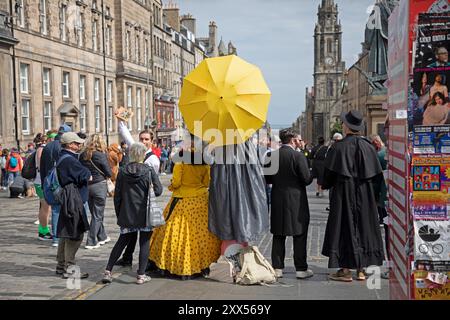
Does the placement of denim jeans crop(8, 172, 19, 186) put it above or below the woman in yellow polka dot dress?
below

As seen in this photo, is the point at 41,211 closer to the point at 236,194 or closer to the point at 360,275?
the point at 236,194

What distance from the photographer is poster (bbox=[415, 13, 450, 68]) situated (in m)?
3.68

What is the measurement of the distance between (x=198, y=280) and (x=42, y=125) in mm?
26227

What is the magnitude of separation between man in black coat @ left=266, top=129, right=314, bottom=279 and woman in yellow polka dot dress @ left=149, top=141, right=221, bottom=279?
2.75 ft

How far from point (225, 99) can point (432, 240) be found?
127 inches

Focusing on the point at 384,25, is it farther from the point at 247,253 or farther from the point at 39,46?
the point at 39,46

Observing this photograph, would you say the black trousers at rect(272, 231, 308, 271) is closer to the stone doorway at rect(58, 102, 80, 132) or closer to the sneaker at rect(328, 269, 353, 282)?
the sneaker at rect(328, 269, 353, 282)

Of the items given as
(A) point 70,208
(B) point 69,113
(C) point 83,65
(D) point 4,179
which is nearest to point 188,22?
(C) point 83,65

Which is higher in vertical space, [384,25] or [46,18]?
[46,18]

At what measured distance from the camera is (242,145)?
680 cm

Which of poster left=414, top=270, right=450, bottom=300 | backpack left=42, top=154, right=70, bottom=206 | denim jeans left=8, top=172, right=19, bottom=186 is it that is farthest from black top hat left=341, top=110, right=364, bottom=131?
denim jeans left=8, top=172, right=19, bottom=186

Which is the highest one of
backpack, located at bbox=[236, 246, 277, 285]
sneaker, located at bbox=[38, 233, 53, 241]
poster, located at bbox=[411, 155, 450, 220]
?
poster, located at bbox=[411, 155, 450, 220]
